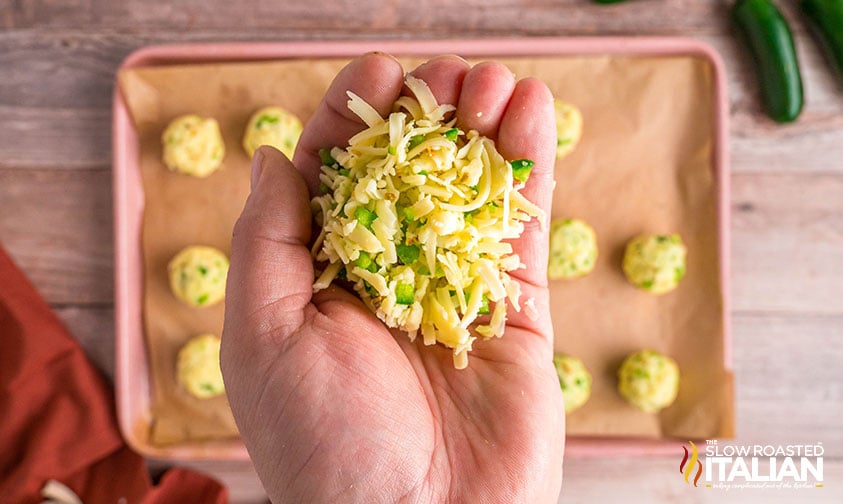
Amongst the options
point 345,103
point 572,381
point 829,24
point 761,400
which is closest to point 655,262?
point 572,381

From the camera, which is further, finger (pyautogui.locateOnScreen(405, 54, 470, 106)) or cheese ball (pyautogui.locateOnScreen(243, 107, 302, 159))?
cheese ball (pyautogui.locateOnScreen(243, 107, 302, 159))

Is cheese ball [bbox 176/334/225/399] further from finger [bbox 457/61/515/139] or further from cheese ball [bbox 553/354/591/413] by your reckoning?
finger [bbox 457/61/515/139]

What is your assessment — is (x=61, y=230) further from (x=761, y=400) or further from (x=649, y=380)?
(x=761, y=400)

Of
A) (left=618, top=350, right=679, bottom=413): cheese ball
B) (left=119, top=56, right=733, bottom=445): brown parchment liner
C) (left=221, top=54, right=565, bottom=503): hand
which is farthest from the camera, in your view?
(left=119, top=56, right=733, bottom=445): brown parchment liner

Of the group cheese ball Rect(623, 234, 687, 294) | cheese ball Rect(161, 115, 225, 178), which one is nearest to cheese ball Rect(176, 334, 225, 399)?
cheese ball Rect(161, 115, 225, 178)

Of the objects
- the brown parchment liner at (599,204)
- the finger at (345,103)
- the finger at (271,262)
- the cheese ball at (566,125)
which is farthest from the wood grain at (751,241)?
the finger at (271,262)

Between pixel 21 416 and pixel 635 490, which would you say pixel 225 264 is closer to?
pixel 21 416

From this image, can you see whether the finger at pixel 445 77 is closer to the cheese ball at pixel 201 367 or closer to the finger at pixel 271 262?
the finger at pixel 271 262
